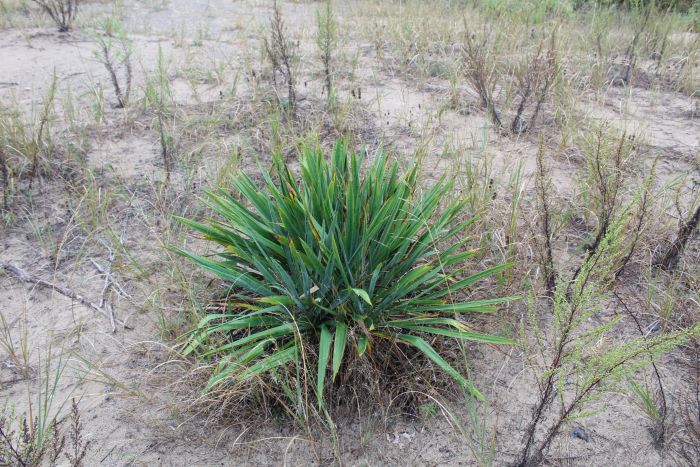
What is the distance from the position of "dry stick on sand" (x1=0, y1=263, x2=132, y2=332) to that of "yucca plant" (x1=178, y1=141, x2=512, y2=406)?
0.61 metres

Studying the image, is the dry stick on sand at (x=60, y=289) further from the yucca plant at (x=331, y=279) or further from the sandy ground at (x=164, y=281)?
the yucca plant at (x=331, y=279)

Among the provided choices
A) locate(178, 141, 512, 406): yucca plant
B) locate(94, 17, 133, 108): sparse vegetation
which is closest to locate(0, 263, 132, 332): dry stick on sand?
locate(178, 141, 512, 406): yucca plant

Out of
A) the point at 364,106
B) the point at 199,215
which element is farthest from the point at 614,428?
the point at 364,106

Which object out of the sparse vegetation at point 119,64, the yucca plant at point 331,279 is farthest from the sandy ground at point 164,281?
the yucca plant at point 331,279

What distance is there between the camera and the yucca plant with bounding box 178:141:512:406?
6.95ft

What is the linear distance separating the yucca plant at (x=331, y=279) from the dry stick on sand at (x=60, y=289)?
607 mm

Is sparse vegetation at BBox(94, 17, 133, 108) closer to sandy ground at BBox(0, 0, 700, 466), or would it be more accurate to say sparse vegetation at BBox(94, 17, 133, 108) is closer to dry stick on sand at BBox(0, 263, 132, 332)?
sandy ground at BBox(0, 0, 700, 466)

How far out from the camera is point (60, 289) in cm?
287

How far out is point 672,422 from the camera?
212cm

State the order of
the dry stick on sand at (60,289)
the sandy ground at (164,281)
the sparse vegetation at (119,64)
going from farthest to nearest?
1. the sparse vegetation at (119,64)
2. the dry stick on sand at (60,289)
3. the sandy ground at (164,281)

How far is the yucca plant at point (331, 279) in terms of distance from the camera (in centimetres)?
212

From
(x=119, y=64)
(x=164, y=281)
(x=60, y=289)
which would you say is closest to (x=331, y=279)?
(x=164, y=281)

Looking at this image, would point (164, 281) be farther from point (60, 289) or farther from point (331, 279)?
point (331, 279)

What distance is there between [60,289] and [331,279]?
1.68 meters
